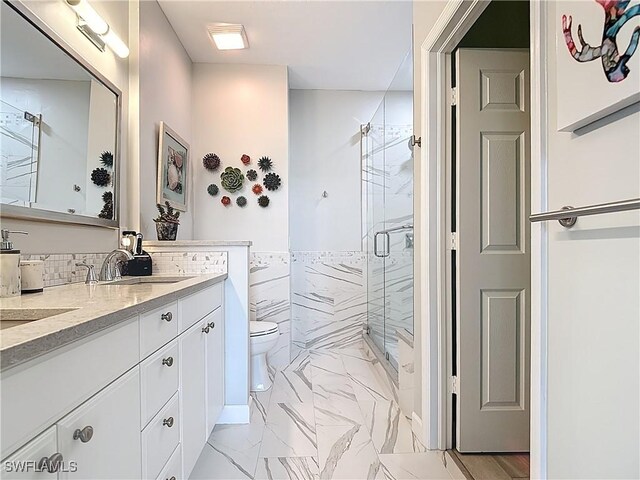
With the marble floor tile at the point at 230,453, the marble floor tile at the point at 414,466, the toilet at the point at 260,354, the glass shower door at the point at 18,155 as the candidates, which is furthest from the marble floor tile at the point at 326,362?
the glass shower door at the point at 18,155

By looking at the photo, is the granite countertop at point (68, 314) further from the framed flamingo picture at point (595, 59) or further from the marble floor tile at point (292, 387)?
the marble floor tile at point (292, 387)

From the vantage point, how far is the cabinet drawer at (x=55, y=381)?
643 mm

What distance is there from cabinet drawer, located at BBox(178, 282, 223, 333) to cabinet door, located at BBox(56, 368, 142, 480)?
1.40ft

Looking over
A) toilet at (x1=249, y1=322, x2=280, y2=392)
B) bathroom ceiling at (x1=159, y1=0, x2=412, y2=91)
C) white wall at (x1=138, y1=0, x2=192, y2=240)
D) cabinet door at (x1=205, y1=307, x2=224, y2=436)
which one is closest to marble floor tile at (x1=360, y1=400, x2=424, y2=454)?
toilet at (x1=249, y1=322, x2=280, y2=392)

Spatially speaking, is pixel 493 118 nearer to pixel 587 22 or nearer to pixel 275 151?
pixel 587 22

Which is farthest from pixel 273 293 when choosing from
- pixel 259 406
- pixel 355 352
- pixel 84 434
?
pixel 84 434

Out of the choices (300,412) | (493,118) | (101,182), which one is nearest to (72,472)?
(101,182)

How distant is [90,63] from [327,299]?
2.80m

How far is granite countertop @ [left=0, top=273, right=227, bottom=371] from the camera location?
67 centimetres

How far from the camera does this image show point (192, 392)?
1646 mm

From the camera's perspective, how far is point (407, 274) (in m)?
2.75

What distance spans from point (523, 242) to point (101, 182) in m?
2.12

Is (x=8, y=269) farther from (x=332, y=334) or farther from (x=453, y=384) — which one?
(x=332, y=334)

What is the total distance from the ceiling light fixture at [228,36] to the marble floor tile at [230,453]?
263 centimetres
